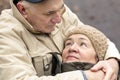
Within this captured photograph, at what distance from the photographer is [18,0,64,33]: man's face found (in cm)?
450

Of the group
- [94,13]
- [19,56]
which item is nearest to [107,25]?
[94,13]

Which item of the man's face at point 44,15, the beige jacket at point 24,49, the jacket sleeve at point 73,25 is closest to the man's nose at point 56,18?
the man's face at point 44,15

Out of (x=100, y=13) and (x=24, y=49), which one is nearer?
(x=24, y=49)

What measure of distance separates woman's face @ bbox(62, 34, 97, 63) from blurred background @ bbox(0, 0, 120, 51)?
17.0 ft

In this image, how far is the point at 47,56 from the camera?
4.59m

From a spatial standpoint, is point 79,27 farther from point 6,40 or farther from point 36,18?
point 6,40

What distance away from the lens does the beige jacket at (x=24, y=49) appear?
13.8 feet

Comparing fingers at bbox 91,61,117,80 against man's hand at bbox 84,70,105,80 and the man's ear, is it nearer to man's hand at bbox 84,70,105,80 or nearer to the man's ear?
man's hand at bbox 84,70,105,80

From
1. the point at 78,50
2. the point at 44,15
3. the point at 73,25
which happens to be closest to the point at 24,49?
the point at 44,15

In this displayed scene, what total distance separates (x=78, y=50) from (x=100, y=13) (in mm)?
6863

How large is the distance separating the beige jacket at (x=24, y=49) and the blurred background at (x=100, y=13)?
208 inches

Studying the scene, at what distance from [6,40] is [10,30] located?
126mm

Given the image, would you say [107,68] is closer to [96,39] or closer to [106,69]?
[106,69]

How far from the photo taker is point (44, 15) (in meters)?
4.55
